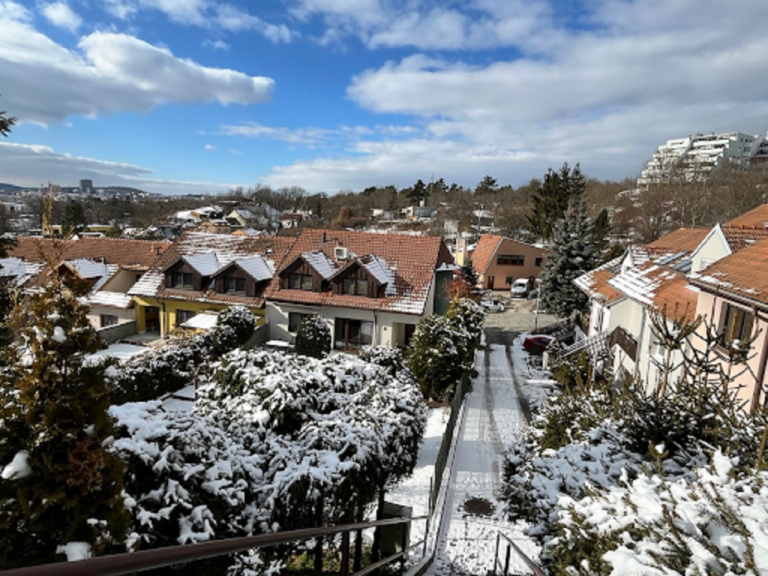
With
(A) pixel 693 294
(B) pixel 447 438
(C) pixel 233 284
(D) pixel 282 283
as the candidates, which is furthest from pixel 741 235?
(C) pixel 233 284

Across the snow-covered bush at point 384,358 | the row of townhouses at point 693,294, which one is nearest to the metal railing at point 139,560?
the row of townhouses at point 693,294

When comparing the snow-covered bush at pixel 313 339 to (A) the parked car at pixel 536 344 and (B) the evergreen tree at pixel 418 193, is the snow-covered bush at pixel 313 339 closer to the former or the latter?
(A) the parked car at pixel 536 344

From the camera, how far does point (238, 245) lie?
2758cm

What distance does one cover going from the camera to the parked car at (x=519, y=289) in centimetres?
4178

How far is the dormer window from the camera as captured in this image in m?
24.0

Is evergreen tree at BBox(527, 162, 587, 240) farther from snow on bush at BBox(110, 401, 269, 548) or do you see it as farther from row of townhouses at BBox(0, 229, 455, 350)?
snow on bush at BBox(110, 401, 269, 548)

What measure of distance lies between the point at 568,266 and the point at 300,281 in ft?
64.4

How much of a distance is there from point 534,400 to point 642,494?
1532 centimetres

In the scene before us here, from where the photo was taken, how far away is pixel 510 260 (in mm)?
45062

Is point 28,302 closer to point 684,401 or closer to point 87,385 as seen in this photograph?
point 87,385

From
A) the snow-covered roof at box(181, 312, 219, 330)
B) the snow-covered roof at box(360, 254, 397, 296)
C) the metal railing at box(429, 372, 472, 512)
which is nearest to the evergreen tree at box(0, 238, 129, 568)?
the metal railing at box(429, 372, 472, 512)

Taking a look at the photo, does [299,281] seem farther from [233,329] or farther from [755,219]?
[755,219]

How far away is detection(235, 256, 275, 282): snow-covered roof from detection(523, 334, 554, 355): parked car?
15618 mm

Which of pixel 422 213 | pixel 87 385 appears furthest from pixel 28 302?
pixel 422 213
